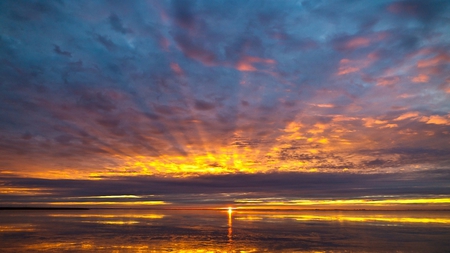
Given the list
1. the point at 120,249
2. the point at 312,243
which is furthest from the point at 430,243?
the point at 120,249

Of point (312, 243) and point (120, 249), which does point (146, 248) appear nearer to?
point (120, 249)

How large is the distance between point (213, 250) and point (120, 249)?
6545 mm

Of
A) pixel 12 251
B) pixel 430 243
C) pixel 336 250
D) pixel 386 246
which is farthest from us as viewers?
pixel 430 243

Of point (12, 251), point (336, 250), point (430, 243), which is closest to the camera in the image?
point (12, 251)

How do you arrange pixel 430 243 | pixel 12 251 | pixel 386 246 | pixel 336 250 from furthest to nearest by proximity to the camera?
pixel 430 243 < pixel 386 246 < pixel 336 250 < pixel 12 251

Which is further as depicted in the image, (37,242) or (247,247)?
(37,242)

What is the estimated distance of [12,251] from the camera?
20828mm

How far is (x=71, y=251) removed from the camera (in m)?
21.1

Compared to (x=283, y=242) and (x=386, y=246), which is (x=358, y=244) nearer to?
(x=386, y=246)

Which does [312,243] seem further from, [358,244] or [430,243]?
[430,243]

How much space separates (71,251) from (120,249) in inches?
123

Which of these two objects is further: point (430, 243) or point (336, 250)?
point (430, 243)

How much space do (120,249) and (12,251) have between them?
686 centimetres

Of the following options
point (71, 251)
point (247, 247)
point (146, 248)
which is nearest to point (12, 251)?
point (71, 251)
